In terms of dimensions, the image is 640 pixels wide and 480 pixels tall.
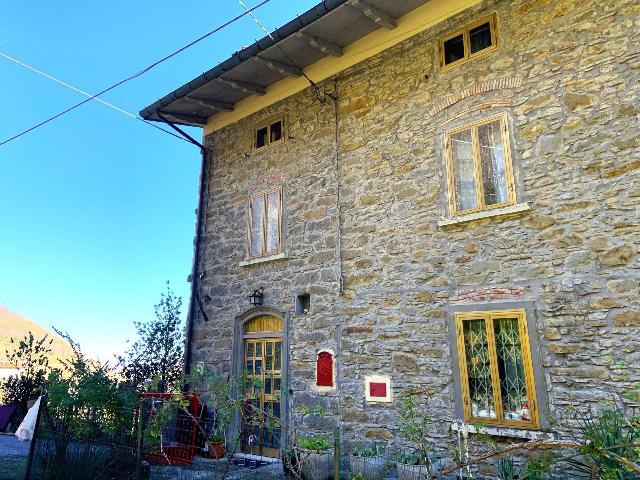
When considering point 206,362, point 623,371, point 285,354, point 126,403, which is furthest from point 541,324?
point 206,362

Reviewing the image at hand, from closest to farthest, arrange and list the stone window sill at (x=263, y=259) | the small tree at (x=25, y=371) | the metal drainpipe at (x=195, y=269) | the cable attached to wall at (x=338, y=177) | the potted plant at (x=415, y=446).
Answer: the potted plant at (x=415, y=446)
the cable attached to wall at (x=338, y=177)
the stone window sill at (x=263, y=259)
the metal drainpipe at (x=195, y=269)
the small tree at (x=25, y=371)

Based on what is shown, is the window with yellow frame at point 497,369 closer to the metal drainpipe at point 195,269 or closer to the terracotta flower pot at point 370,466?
the terracotta flower pot at point 370,466

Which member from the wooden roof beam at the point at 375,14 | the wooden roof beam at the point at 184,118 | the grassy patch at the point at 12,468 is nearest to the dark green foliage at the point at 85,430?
the grassy patch at the point at 12,468

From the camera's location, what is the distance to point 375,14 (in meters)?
6.77

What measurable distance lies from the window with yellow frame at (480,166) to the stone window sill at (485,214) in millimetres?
93

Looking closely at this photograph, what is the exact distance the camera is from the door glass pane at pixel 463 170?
609 centimetres

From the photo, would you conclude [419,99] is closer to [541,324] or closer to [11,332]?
[541,324]

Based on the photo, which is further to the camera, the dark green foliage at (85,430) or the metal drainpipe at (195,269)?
the metal drainpipe at (195,269)

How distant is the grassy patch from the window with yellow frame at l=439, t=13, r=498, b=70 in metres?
7.95

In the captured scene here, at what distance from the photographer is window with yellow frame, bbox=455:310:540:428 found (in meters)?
5.19

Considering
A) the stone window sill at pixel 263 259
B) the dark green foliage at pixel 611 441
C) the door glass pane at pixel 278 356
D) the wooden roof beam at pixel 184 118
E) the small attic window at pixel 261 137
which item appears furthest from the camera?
the wooden roof beam at pixel 184 118

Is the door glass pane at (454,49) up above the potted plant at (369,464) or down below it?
above

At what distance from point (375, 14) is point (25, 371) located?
1078 centimetres

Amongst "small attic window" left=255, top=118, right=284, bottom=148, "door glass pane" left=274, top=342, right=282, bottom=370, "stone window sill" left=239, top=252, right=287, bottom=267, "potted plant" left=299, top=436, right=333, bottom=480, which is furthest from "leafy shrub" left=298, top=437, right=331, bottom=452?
"small attic window" left=255, top=118, right=284, bottom=148
